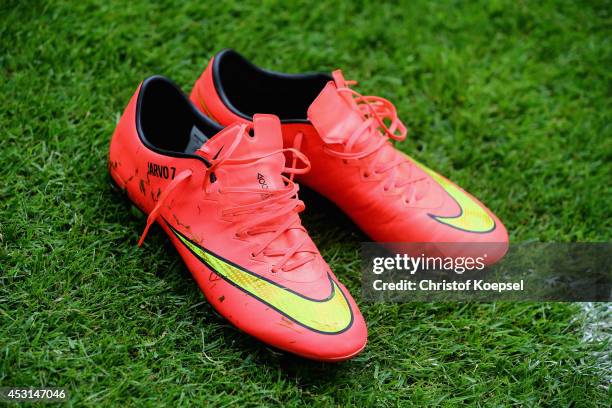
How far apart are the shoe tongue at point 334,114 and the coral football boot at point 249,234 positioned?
0.45 feet

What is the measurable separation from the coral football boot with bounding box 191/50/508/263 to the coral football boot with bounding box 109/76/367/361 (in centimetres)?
15

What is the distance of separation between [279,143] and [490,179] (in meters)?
1.02

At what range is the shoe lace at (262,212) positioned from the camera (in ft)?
6.07

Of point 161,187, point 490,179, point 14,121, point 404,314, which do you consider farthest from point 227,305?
point 490,179

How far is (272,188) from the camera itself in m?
1.90

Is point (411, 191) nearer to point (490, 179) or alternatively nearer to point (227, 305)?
point (490, 179)

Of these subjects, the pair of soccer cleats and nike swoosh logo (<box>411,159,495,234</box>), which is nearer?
the pair of soccer cleats

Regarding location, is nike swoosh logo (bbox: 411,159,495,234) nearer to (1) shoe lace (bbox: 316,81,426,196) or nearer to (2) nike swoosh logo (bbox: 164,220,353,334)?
(1) shoe lace (bbox: 316,81,426,196)

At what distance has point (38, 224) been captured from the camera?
6.68 feet

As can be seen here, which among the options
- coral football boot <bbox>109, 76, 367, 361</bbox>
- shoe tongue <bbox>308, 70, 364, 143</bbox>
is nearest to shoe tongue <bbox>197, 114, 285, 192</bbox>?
coral football boot <bbox>109, 76, 367, 361</bbox>

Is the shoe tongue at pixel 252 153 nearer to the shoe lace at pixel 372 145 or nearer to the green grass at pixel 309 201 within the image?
the shoe lace at pixel 372 145

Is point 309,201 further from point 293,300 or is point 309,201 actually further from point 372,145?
point 293,300

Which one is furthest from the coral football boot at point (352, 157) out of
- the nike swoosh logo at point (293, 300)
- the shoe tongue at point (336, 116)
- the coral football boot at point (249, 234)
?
the nike swoosh logo at point (293, 300)

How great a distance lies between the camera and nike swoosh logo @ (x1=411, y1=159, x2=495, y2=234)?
7.09 feet
